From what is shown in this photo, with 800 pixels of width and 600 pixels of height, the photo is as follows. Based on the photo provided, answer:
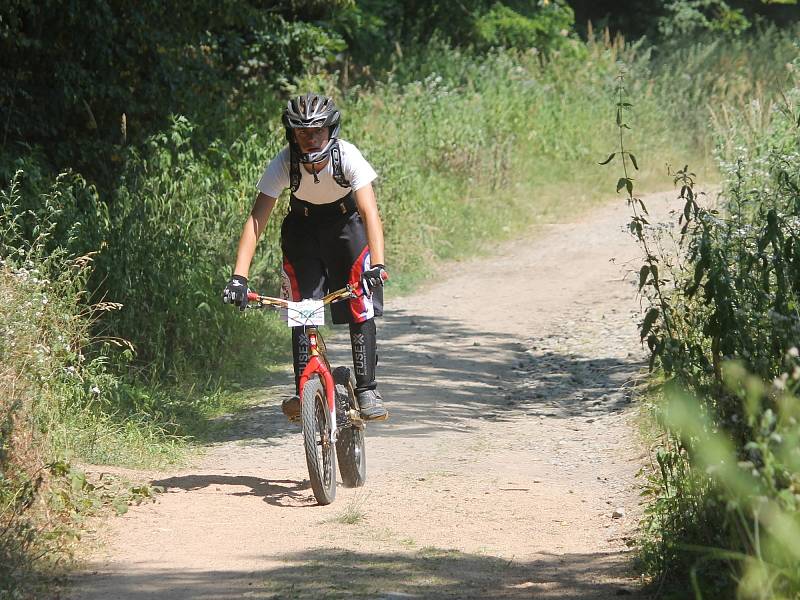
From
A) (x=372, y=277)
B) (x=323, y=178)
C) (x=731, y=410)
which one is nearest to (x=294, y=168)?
(x=323, y=178)

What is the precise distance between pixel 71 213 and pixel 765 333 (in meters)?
6.01

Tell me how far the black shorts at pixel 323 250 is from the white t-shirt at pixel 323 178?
0.22ft

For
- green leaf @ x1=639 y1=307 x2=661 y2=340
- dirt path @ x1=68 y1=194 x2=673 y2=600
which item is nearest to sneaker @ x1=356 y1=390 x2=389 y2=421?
dirt path @ x1=68 y1=194 x2=673 y2=600

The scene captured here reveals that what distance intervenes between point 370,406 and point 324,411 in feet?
1.41

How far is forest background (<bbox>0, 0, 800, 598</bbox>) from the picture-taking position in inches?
202

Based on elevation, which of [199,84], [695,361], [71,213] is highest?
[199,84]

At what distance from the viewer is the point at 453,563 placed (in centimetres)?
548

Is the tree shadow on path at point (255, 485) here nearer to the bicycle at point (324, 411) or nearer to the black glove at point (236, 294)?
the bicycle at point (324, 411)

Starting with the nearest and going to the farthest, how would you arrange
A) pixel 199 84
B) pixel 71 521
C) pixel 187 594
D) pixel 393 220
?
pixel 187 594
pixel 71 521
pixel 199 84
pixel 393 220

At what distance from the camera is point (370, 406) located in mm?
6984

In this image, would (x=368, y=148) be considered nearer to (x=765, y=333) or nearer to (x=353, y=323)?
(x=353, y=323)

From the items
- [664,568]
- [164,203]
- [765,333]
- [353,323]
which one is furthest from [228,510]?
[164,203]

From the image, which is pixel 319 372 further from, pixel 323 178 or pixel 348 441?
pixel 323 178

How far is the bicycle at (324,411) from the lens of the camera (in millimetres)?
6344
